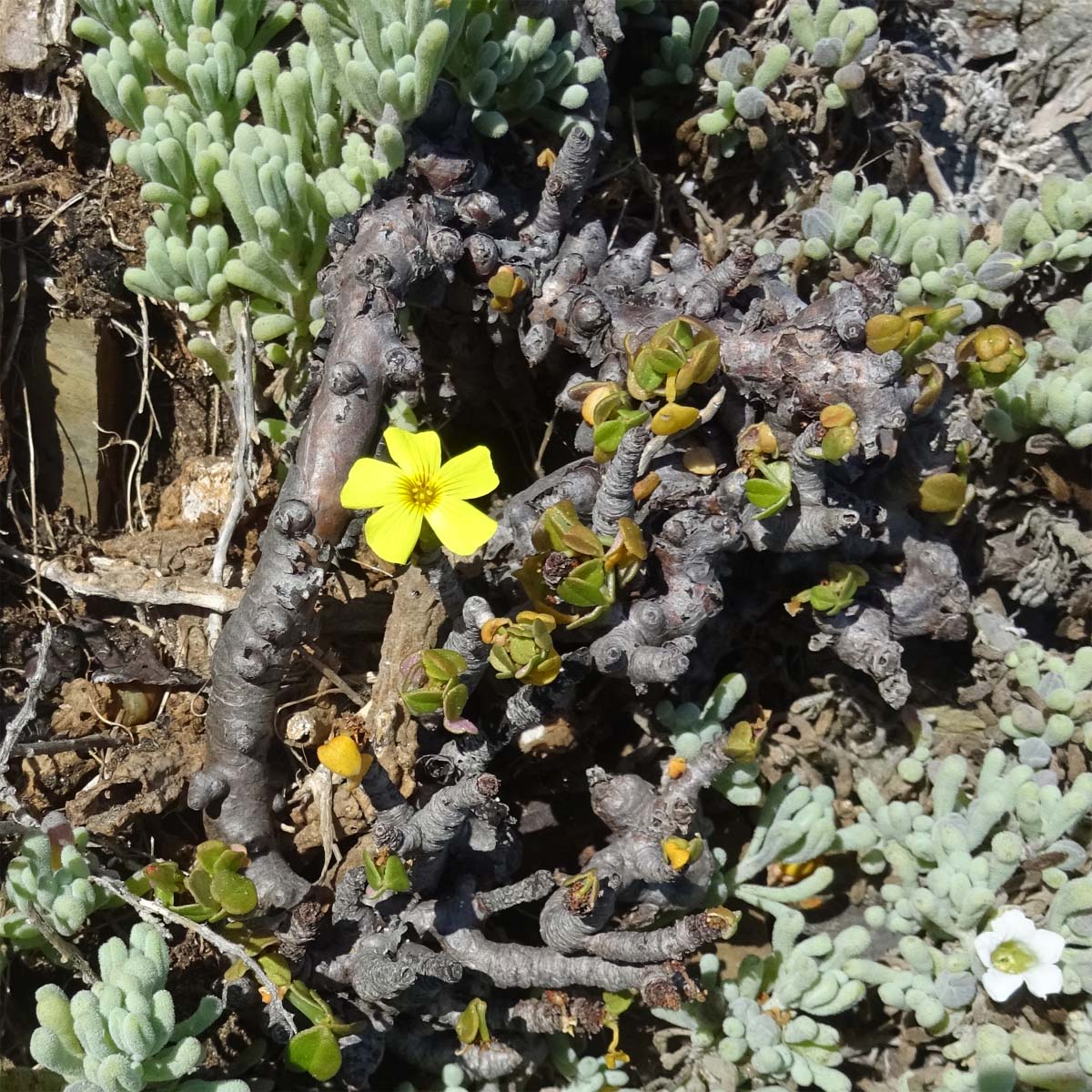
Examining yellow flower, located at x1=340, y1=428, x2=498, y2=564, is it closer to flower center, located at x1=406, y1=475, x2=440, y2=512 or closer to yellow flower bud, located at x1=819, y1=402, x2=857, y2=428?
flower center, located at x1=406, y1=475, x2=440, y2=512

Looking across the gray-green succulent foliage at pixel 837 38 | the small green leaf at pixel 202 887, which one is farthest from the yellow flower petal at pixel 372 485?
the gray-green succulent foliage at pixel 837 38

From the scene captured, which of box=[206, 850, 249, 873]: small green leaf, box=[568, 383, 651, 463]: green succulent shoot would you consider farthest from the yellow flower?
box=[206, 850, 249, 873]: small green leaf

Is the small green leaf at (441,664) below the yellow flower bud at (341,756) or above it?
above

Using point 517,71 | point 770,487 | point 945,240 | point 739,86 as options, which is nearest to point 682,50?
point 739,86

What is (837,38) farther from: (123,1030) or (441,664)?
(123,1030)

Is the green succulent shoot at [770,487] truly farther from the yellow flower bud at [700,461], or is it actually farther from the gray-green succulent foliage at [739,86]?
the gray-green succulent foliage at [739,86]

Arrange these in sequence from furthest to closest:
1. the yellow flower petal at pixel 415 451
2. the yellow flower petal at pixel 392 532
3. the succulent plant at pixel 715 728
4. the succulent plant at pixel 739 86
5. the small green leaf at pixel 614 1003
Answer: the succulent plant at pixel 739 86 < the succulent plant at pixel 715 728 < the small green leaf at pixel 614 1003 < the yellow flower petal at pixel 415 451 < the yellow flower petal at pixel 392 532
